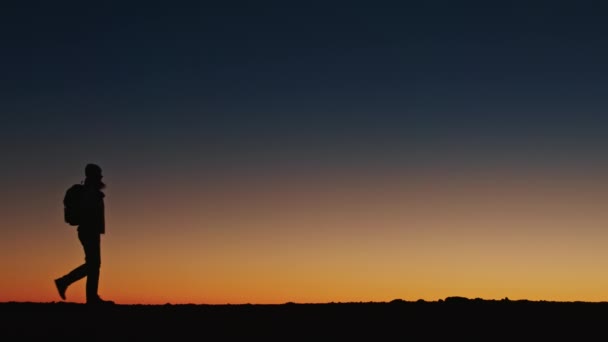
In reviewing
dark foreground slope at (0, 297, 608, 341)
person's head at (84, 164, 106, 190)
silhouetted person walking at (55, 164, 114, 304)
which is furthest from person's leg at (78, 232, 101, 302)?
person's head at (84, 164, 106, 190)

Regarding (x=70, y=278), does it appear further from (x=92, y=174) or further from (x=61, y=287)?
(x=92, y=174)

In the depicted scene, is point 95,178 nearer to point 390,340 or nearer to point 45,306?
point 45,306

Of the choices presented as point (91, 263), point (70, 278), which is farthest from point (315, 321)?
point (70, 278)

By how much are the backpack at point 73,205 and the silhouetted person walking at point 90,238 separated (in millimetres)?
73

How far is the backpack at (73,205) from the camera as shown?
14.4m

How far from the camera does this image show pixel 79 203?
47.2 ft

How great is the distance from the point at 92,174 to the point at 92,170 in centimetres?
7

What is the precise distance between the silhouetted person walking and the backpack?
0.07 metres

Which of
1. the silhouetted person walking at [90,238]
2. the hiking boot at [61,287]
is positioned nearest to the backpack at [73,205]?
the silhouetted person walking at [90,238]

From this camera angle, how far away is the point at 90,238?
47.6ft

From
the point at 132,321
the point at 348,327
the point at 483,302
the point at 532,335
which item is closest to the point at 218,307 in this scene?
the point at 132,321

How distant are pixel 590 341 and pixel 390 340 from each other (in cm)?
248

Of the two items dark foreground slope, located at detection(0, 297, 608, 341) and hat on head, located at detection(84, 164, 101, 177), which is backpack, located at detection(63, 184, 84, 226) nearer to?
hat on head, located at detection(84, 164, 101, 177)

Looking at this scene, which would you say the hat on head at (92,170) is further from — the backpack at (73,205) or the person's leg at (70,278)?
the person's leg at (70,278)
